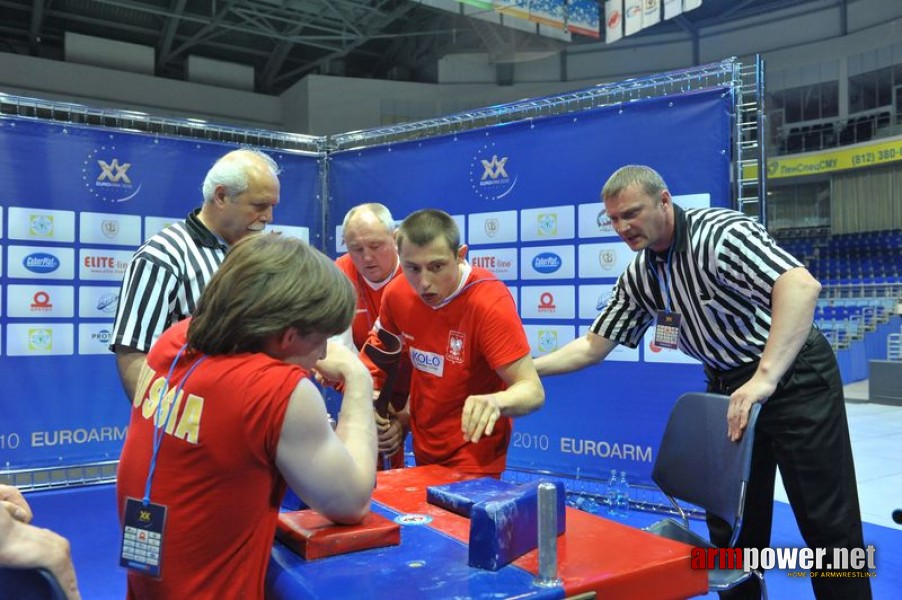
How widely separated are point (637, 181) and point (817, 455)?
1.01m

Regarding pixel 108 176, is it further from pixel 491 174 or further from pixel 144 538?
pixel 144 538

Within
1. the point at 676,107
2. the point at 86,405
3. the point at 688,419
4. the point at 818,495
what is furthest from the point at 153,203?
the point at 818,495

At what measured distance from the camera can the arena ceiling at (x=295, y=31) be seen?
11.7 metres

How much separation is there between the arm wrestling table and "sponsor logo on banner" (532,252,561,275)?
286 centimetres

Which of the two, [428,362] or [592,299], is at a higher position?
[592,299]

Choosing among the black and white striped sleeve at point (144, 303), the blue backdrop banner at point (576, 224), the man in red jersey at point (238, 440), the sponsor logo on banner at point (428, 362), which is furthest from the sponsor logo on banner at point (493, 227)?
the man in red jersey at point (238, 440)

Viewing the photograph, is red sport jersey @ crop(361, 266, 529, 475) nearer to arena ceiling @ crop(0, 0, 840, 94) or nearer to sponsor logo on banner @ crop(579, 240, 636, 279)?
sponsor logo on banner @ crop(579, 240, 636, 279)

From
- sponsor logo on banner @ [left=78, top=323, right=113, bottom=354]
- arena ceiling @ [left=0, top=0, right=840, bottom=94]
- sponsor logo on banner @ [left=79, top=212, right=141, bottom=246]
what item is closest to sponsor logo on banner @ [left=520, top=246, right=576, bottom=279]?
sponsor logo on banner @ [left=79, top=212, right=141, bottom=246]

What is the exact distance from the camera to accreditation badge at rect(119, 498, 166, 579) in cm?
106

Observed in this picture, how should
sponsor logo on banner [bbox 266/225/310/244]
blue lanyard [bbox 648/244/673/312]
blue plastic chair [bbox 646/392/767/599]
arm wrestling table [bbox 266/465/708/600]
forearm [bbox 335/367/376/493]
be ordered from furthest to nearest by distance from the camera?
sponsor logo on banner [bbox 266/225/310/244], blue lanyard [bbox 648/244/673/312], blue plastic chair [bbox 646/392/767/599], forearm [bbox 335/367/376/493], arm wrestling table [bbox 266/465/708/600]

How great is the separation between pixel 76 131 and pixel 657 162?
11.7 feet

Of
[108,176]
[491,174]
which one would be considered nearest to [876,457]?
[491,174]

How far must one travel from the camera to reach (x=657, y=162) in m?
3.71

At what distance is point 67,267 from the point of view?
13.8 feet
